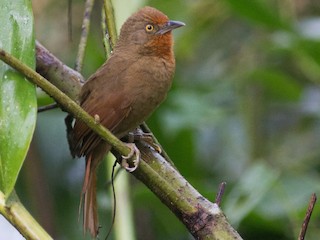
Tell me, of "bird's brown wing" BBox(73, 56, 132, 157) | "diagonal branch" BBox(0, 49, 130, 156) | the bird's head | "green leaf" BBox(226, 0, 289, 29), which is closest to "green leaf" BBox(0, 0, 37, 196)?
"diagonal branch" BBox(0, 49, 130, 156)

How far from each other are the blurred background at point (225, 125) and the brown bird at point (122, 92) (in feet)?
0.55

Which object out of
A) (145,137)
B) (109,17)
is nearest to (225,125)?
(145,137)

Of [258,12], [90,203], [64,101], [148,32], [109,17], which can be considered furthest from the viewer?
[258,12]

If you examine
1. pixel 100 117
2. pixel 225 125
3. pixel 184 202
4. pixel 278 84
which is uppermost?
pixel 184 202

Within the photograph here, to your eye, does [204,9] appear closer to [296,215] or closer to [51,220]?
[51,220]

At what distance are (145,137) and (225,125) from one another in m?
1.74

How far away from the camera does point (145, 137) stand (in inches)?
59.6

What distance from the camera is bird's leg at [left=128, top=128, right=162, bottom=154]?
54.8 inches

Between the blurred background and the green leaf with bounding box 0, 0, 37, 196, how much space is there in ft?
2.63

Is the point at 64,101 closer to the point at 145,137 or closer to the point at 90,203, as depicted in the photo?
the point at 145,137

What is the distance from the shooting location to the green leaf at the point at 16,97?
3.62ft

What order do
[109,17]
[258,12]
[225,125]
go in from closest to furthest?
[109,17]
[258,12]
[225,125]

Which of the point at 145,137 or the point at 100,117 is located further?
the point at 100,117

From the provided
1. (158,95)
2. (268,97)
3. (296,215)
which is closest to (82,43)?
(158,95)
